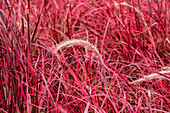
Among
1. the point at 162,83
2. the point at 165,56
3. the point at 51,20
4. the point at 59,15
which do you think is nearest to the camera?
the point at 162,83

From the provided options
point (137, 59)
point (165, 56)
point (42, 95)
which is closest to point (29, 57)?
point (42, 95)

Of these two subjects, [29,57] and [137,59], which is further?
[137,59]

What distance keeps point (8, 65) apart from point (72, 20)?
1.20 metres

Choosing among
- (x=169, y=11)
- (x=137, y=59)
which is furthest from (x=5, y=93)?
(x=169, y=11)

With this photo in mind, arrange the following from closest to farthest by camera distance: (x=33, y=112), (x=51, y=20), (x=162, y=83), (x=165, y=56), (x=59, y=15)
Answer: (x=33, y=112) < (x=162, y=83) < (x=165, y=56) < (x=51, y=20) < (x=59, y=15)

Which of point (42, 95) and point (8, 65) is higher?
point (8, 65)

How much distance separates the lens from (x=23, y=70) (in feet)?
4.30

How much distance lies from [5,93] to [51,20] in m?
1.12

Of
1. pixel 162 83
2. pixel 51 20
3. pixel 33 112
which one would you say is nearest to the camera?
pixel 33 112

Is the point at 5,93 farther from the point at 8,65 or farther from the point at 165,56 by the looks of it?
the point at 165,56

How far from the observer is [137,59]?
1.95 meters

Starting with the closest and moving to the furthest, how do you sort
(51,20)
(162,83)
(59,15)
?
1. (162,83)
2. (51,20)
3. (59,15)

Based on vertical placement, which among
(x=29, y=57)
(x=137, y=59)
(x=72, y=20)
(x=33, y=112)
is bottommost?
(x=33, y=112)

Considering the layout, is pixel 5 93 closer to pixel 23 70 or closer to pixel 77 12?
pixel 23 70
